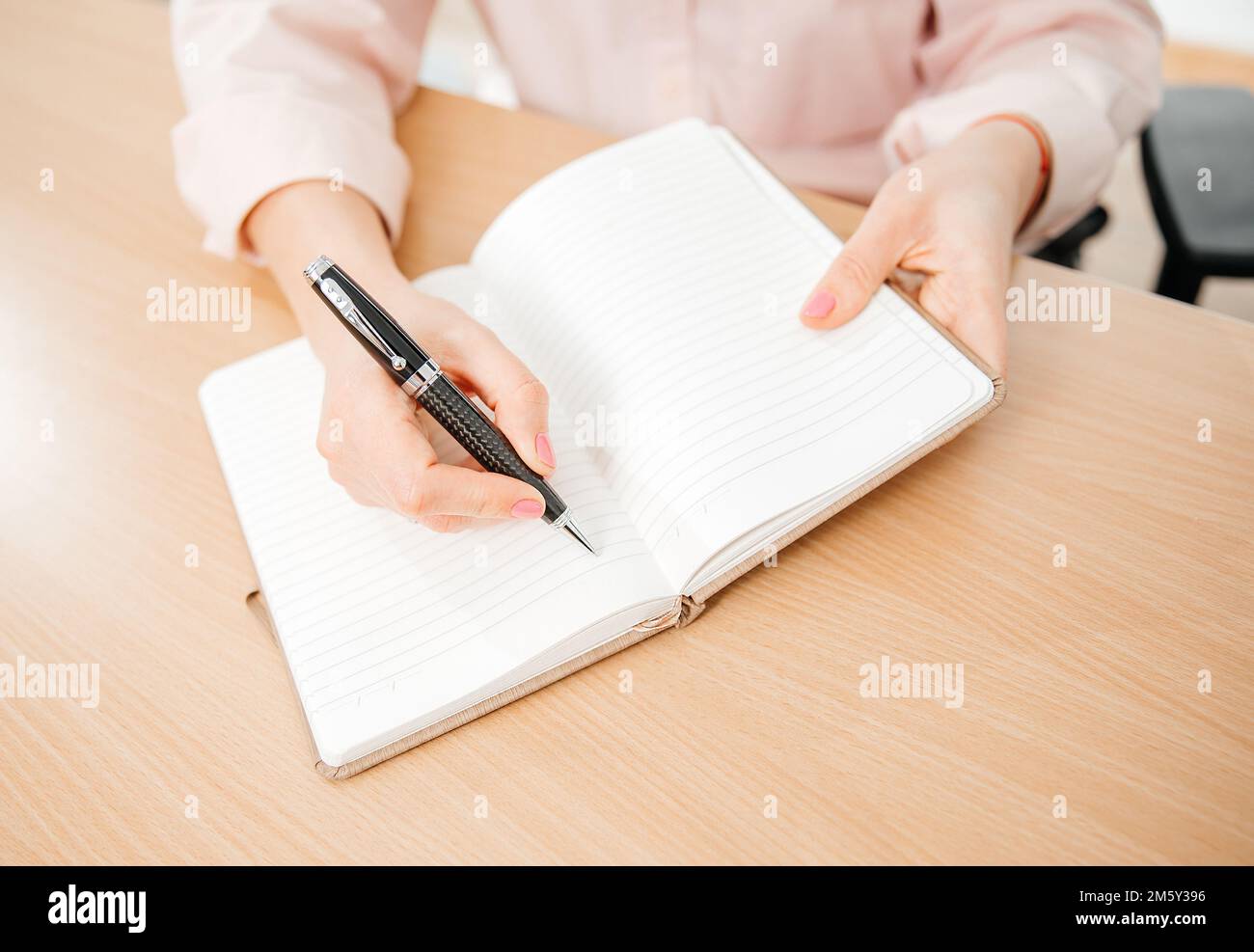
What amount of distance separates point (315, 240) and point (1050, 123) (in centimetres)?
67

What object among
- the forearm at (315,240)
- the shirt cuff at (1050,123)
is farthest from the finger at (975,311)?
the forearm at (315,240)

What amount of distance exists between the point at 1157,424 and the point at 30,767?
0.84 m

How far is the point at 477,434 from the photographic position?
57 centimetres

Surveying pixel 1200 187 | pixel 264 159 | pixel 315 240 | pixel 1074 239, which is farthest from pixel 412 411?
pixel 1200 187

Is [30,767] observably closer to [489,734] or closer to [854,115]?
[489,734]

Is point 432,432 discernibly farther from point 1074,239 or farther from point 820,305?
point 1074,239

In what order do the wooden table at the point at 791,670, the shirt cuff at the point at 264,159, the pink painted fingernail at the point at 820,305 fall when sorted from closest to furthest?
the wooden table at the point at 791,670
the pink painted fingernail at the point at 820,305
the shirt cuff at the point at 264,159

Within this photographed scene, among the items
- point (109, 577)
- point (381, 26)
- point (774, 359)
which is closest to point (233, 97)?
point (381, 26)

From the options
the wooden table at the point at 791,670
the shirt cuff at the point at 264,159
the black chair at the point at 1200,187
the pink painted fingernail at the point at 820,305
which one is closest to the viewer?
the wooden table at the point at 791,670

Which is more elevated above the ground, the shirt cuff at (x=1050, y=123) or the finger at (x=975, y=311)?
the shirt cuff at (x=1050, y=123)

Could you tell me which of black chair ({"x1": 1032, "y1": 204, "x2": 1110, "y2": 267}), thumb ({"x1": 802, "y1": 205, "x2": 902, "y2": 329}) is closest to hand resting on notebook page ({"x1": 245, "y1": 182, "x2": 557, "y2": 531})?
thumb ({"x1": 802, "y1": 205, "x2": 902, "y2": 329})

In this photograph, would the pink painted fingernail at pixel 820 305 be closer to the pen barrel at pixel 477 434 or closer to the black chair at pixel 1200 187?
the pen barrel at pixel 477 434

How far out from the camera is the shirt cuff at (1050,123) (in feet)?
2.61

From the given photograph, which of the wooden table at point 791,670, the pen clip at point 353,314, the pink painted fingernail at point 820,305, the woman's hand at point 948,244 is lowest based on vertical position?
the wooden table at point 791,670
